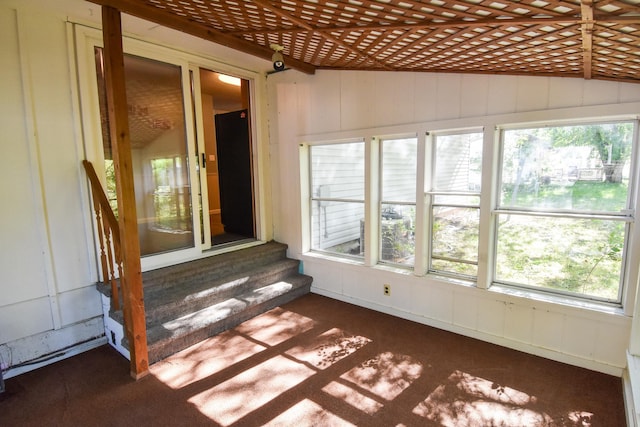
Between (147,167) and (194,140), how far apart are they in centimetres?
54

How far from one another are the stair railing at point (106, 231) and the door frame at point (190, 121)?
20 centimetres

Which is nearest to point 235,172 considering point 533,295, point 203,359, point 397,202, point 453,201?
point 397,202

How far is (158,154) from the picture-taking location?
10.7ft

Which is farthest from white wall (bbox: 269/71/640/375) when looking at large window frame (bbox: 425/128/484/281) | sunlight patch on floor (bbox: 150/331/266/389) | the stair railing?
the stair railing

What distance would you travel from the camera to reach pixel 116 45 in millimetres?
2129

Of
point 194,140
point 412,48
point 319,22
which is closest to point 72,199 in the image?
point 194,140

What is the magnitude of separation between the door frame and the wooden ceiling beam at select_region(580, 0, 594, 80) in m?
3.15

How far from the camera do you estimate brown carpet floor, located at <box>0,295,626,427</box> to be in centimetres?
203

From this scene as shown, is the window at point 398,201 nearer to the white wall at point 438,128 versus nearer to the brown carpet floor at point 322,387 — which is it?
the white wall at point 438,128

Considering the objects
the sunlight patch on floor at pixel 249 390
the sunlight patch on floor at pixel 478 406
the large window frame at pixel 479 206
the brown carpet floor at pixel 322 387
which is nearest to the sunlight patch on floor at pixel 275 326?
the brown carpet floor at pixel 322 387

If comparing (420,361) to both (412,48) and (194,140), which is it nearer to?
(412,48)

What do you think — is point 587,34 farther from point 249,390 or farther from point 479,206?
point 249,390

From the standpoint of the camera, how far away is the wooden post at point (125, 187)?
2.13 metres

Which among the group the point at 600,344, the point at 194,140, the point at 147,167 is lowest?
the point at 600,344
